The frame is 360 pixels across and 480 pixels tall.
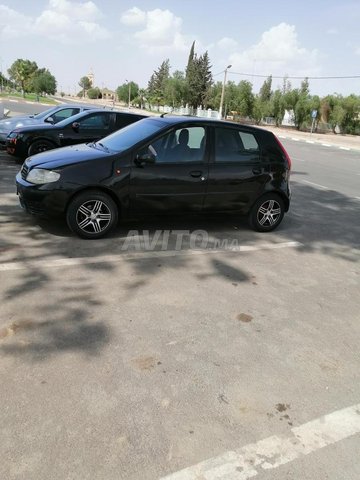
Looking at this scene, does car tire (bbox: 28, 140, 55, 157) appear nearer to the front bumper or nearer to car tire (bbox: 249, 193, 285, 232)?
the front bumper

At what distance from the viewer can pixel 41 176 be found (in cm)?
525

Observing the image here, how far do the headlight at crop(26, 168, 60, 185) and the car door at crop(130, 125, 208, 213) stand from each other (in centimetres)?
95

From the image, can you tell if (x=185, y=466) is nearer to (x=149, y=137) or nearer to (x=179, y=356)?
(x=179, y=356)

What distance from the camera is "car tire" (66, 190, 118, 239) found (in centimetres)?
530

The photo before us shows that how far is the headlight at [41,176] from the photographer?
5199 mm

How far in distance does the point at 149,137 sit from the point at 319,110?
5563 centimetres

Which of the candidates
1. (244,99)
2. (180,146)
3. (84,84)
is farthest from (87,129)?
(84,84)

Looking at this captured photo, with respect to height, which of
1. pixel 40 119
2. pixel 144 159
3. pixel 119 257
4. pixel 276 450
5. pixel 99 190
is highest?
pixel 40 119

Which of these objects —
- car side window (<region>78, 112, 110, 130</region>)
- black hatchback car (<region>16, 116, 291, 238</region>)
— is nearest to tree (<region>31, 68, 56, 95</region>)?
car side window (<region>78, 112, 110, 130</region>)

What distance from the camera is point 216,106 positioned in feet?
236

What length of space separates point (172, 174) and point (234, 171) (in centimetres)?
98

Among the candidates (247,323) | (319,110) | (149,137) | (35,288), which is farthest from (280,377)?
(319,110)

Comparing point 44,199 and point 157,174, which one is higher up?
point 157,174

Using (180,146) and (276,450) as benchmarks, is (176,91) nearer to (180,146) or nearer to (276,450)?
(180,146)
